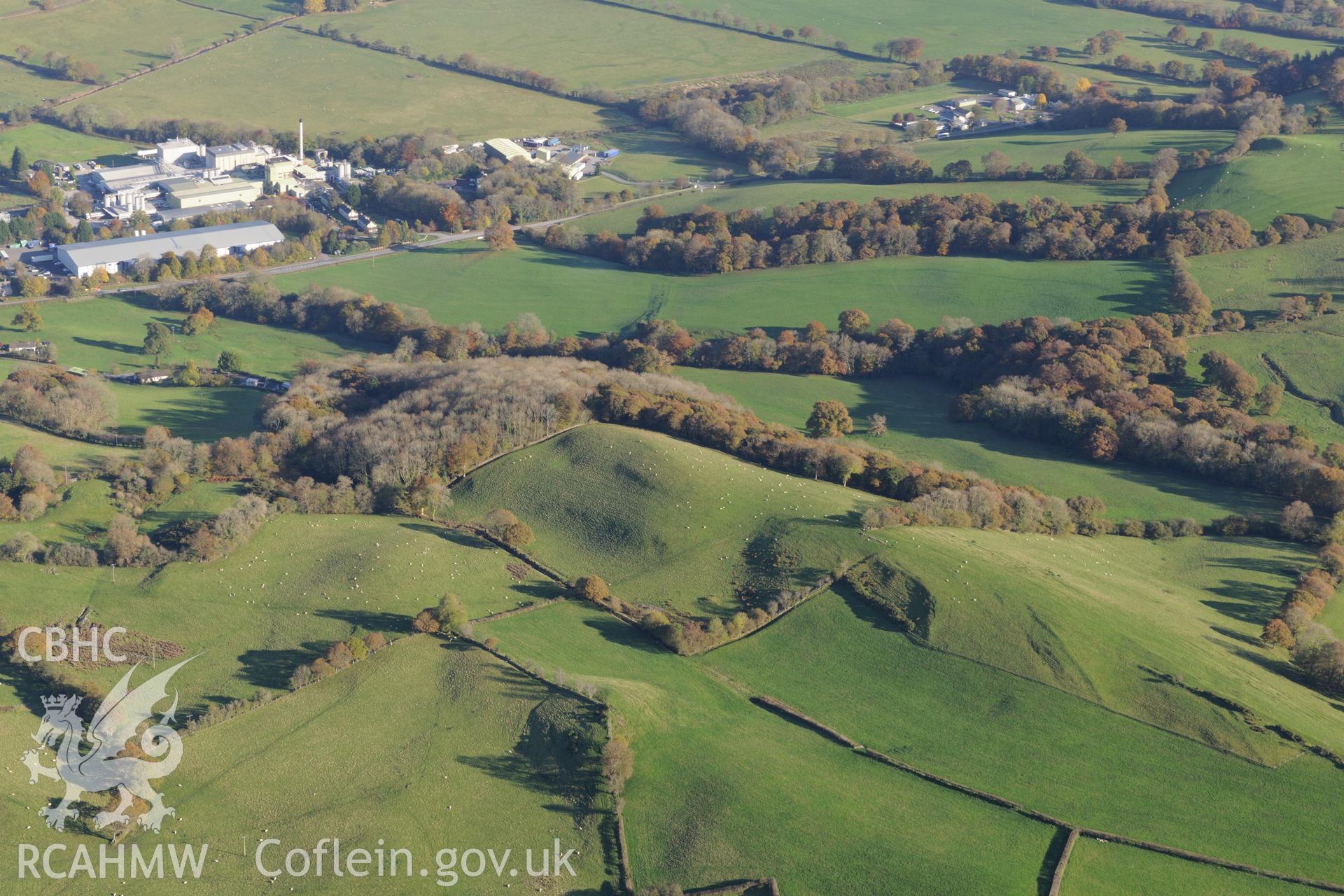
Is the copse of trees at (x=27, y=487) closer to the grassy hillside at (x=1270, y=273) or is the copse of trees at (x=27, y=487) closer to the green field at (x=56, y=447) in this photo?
the green field at (x=56, y=447)

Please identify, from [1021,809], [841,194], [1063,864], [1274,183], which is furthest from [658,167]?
[1063,864]

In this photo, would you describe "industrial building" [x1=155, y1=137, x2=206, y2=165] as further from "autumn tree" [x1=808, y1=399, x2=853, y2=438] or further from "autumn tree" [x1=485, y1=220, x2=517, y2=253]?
"autumn tree" [x1=808, y1=399, x2=853, y2=438]

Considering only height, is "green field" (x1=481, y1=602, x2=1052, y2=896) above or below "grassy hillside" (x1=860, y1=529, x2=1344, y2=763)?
below

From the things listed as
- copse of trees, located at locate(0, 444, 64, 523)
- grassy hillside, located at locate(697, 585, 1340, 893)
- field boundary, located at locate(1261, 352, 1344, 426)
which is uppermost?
field boundary, located at locate(1261, 352, 1344, 426)

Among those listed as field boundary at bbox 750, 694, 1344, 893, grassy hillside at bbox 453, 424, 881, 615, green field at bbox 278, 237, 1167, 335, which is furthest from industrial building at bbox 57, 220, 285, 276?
field boundary at bbox 750, 694, 1344, 893

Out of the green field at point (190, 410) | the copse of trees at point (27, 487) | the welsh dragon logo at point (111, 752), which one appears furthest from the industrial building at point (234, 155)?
the welsh dragon logo at point (111, 752)

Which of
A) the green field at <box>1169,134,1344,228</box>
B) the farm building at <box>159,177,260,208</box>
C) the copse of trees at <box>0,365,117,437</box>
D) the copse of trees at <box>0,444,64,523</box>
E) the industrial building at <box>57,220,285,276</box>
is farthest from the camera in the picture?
the farm building at <box>159,177,260,208</box>
